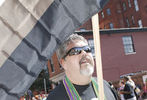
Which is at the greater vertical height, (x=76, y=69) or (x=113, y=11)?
(x=113, y=11)

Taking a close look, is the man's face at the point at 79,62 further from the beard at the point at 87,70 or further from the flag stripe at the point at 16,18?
the flag stripe at the point at 16,18

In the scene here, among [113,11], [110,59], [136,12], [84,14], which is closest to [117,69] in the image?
[110,59]

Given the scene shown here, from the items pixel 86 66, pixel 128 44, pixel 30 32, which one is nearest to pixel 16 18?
pixel 30 32

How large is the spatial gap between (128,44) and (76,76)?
20649 mm

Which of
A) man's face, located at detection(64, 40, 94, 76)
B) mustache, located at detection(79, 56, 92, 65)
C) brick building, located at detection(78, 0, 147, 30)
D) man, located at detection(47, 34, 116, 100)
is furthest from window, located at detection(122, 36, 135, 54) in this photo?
mustache, located at detection(79, 56, 92, 65)

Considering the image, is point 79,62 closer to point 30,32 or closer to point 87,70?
point 87,70

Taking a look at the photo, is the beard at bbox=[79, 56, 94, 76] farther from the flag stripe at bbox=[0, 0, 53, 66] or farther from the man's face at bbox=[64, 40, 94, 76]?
the flag stripe at bbox=[0, 0, 53, 66]

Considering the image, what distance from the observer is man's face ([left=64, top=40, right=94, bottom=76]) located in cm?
235

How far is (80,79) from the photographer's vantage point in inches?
101

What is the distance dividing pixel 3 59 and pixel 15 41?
12 cm

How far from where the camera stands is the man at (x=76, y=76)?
248 cm

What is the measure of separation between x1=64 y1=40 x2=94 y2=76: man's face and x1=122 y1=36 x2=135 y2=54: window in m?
20.3

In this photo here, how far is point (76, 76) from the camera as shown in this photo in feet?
8.38

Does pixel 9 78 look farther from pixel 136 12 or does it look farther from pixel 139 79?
pixel 136 12
